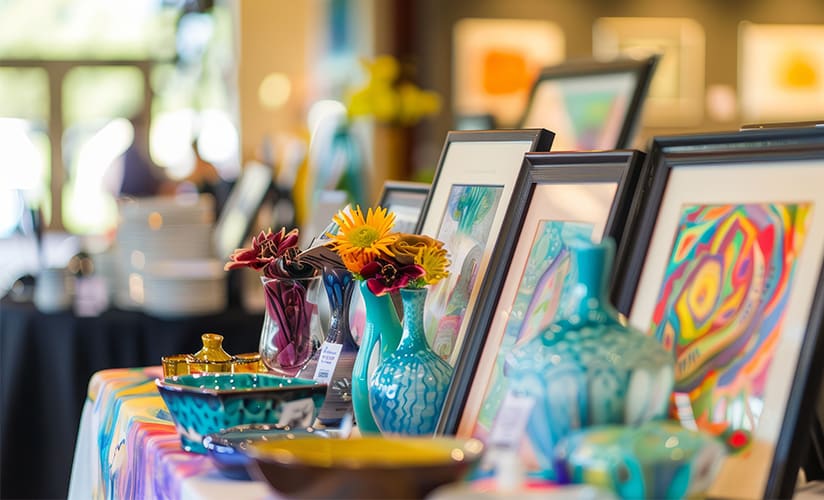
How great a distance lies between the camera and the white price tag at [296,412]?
52.1 inches

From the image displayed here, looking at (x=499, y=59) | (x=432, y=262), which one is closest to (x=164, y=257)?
(x=432, y=262)

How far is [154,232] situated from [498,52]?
504cm

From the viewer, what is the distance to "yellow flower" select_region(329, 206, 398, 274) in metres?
1.36

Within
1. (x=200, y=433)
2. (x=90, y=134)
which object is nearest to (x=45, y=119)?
(x=90, y=134)

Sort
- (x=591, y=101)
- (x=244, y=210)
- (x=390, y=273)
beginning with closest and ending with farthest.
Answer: (x=390, y=273), (x=591, y=101), (x=244, y=210)

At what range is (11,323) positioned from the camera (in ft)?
12.9

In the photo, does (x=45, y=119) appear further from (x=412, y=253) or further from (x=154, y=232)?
(x=412, y=253)

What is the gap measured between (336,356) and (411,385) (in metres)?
0.25

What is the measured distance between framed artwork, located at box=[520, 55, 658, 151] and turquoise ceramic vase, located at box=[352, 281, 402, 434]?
0.96 meters

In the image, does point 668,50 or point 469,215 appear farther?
point 668,50

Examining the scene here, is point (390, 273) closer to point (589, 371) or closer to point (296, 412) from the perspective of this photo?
point (296, 412)

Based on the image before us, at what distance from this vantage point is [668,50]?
877 cm

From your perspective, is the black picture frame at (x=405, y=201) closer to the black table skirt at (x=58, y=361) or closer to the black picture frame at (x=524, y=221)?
the black picture frame at (x=524, y=221)

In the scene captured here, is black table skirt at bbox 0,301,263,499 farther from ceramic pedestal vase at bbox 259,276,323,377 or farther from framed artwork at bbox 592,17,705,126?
framed artwork at bbox 592,17,705,126
